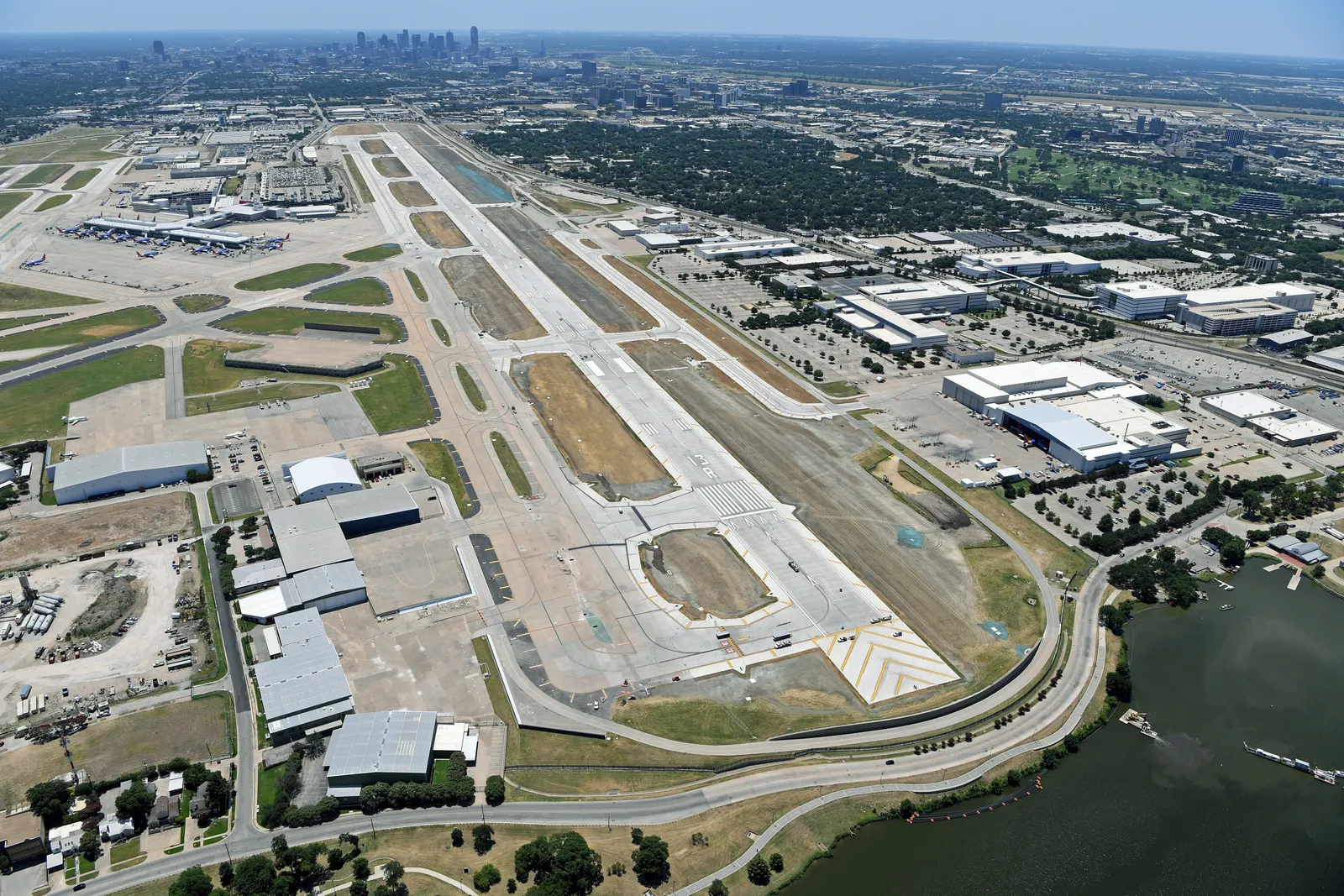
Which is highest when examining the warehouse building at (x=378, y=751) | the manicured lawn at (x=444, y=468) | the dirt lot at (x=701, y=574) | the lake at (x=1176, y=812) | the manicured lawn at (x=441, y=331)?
the manicured lawn at (x=441, y=331)

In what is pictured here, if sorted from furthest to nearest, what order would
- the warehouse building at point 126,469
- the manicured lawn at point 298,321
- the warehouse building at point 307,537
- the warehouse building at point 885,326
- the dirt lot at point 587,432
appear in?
the manicured lawn at point 298,321
the warehouse building at point 885,326
the dirt lot at point 587,432
the warehouse building at point 126,469
the warehouse building at point 307,537

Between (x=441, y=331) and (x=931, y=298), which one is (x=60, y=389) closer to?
(x=441, y=331)

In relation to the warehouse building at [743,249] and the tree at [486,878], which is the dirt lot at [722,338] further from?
the tree at [486,878]

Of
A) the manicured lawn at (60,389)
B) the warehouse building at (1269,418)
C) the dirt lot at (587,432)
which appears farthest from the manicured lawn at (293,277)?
the warehouse building at (1269,418)

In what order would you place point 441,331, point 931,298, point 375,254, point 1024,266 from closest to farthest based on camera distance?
point 441,331 < point 931,298 < point 1024,266 < point 375,254

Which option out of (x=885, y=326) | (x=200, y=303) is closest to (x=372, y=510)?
(x=200, y=303)

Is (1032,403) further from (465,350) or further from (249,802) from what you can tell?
(249,802)
